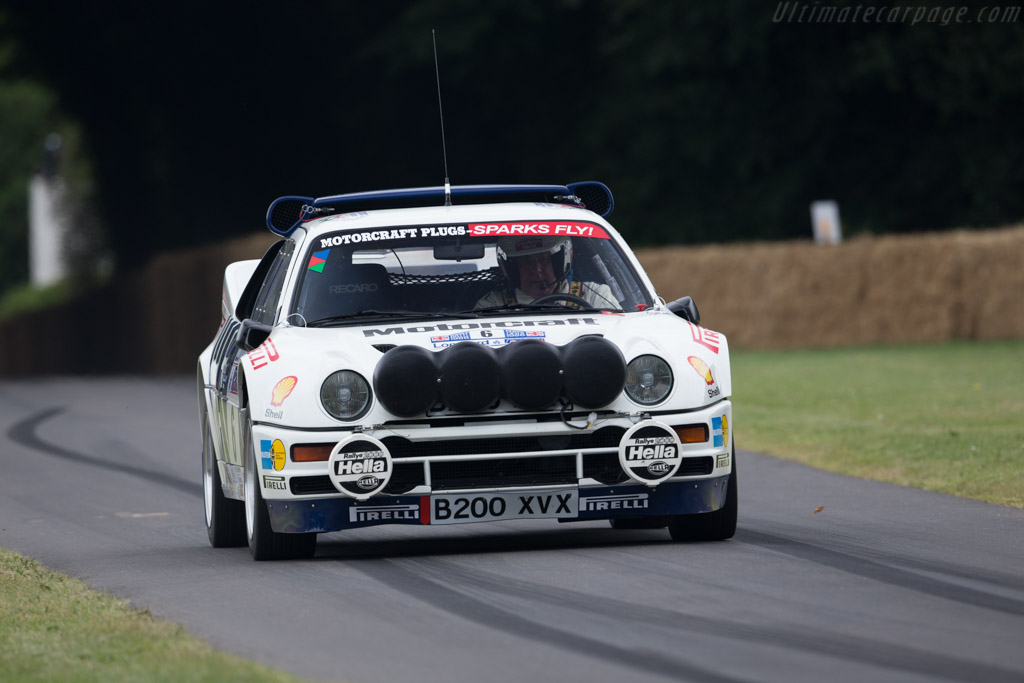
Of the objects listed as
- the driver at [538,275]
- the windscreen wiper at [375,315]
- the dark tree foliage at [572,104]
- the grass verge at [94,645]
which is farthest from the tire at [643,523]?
the dark tree foliage at [572,104]

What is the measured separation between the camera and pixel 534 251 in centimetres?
933

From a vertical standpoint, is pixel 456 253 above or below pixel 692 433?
above

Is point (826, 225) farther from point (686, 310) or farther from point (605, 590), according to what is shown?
point (605, 590)

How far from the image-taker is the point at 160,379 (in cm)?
3022

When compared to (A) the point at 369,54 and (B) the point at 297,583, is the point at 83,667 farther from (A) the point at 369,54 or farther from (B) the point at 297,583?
(A) the point at 369,54

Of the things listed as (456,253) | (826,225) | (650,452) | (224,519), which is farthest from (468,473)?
(826,225)

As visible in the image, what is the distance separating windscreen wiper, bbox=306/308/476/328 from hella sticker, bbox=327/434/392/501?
2.72 ft

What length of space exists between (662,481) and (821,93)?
28.7m

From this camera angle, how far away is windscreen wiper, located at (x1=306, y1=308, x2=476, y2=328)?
8.83 meters

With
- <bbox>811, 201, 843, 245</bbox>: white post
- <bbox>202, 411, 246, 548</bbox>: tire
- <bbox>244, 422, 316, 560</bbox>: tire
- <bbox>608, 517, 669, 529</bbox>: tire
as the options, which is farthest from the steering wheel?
<bbox>811, 201, 843, 245</bbox>: white post

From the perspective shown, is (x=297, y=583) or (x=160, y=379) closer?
(x=297, y=583)

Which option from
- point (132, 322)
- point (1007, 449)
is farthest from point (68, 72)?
point (1007, 449)
